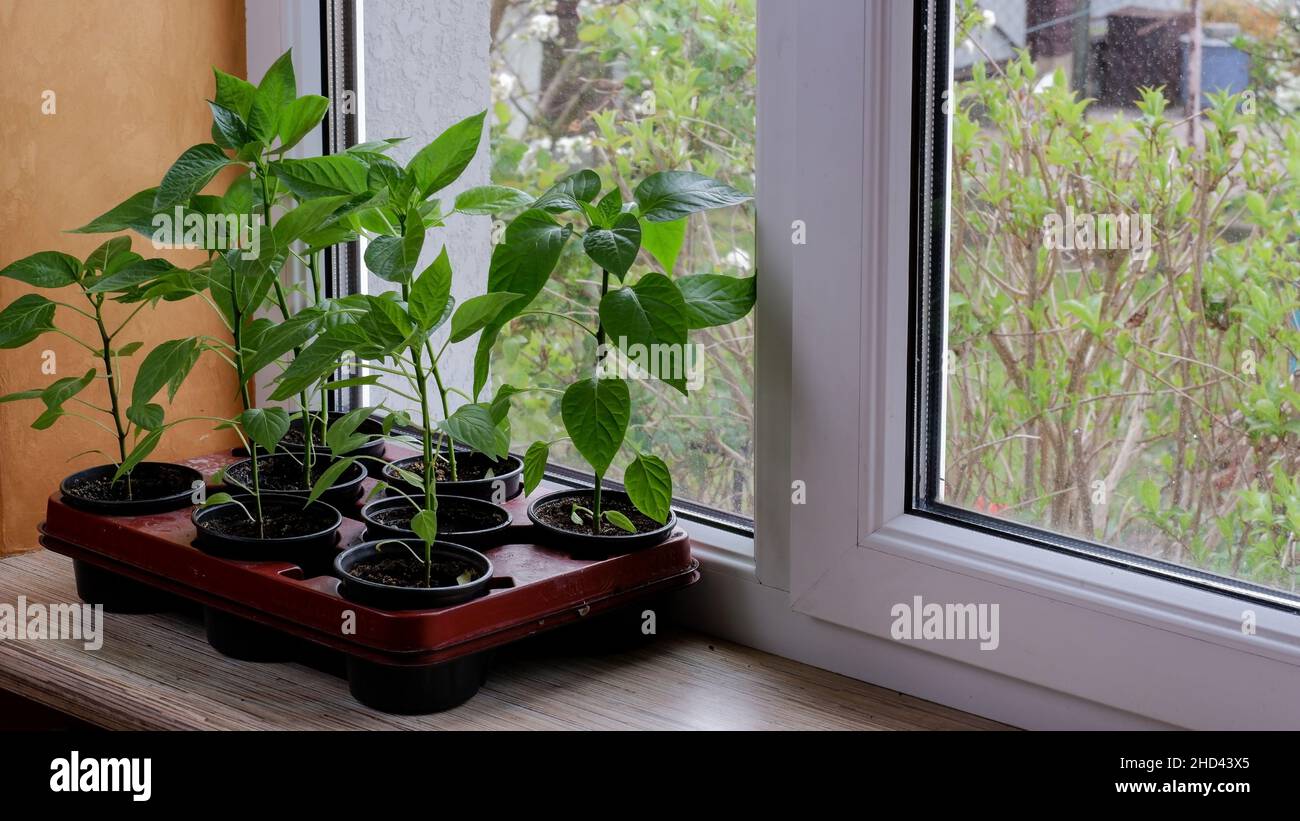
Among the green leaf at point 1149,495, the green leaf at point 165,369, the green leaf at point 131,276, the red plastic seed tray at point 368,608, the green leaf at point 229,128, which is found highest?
the green leaf at point 229,128

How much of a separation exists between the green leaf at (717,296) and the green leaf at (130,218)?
428 mm

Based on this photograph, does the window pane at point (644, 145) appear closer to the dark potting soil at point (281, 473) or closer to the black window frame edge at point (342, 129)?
the black window frame edge at point (342, 129)

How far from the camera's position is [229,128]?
999mm

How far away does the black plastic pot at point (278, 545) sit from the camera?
3.30 ft

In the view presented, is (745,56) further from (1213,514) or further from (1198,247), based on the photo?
(1213,514)

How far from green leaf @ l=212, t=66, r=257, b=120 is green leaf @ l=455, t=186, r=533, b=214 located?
18cm

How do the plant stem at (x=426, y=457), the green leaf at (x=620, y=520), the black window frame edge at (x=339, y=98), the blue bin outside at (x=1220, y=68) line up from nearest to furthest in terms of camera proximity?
the blue bin outside at (x=1220, y=68) < the plant stem at (x=426, y=457) < the green leaf at (x=620, y=520) < the black window frame edge at (x=339, y=98)

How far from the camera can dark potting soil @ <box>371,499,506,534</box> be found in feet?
3.47

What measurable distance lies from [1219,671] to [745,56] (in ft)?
2.05

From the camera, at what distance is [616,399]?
0.95 meters

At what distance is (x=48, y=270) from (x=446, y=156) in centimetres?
38

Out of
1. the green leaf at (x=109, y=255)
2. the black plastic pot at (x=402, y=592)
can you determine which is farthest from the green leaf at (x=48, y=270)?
the black plastic pot at (x=402, y=592)
